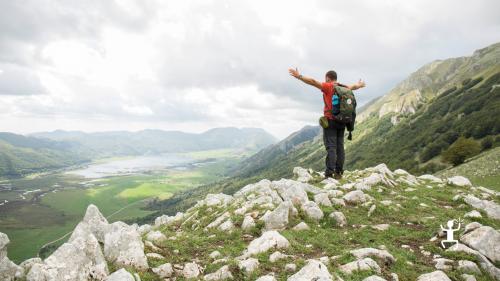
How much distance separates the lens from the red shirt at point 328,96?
640 inches

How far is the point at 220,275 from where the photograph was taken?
359 inches

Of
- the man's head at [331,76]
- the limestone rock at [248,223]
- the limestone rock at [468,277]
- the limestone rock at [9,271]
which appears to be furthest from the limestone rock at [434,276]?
the limestone rock at [9,271]

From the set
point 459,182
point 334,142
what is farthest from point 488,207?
point 459,182

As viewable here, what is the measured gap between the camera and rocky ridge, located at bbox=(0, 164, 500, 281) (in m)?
8.82

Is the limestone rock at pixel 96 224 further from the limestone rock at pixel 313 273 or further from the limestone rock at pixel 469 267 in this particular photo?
the limestone rock at pixel 469 267

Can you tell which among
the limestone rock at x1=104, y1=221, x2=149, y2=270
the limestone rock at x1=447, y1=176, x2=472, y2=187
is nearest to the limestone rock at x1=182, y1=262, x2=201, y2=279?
the limestone rock at x1=104, y1=221, x2=149, y2=270

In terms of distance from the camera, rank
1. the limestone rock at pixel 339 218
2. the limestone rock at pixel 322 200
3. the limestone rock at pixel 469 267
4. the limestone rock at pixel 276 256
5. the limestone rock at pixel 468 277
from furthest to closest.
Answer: the limestone rock at pixel 322 200
the limestone rock at pixel 339 218
the limestone rock at pixel 276 256
the limestone rock at pixel 469 267
the limestone rock at pixel 468 277

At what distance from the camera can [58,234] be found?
200m

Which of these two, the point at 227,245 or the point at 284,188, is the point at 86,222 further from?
the point at 284,188

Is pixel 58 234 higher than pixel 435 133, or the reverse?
pixel 435 133

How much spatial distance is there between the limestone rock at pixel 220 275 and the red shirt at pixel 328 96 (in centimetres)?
1034

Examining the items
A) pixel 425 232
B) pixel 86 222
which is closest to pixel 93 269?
pixel 86 222

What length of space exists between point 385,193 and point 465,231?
8.91 m

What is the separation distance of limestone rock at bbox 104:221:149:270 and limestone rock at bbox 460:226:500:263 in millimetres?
10677
